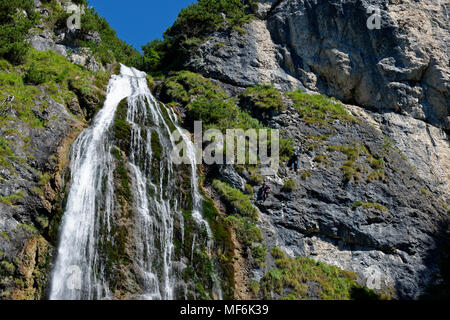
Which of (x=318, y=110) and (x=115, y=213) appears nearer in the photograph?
(x=115, y=213)

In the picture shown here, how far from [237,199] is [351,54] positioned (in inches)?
605

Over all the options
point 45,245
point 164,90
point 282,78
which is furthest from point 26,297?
point 282,78

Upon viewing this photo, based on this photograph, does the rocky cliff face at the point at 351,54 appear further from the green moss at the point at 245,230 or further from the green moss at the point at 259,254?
the green moss at the point at 259,254

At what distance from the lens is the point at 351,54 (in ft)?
89.8

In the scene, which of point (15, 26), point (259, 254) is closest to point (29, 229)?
point (259, 254)

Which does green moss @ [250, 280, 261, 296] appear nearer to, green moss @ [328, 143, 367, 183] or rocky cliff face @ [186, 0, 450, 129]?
green moss @ [328, 143, 367, 183]

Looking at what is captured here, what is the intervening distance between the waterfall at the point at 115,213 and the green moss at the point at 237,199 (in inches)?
44.9

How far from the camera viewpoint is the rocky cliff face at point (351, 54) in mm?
25812

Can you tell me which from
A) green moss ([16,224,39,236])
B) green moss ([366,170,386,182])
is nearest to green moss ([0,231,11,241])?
green moss ([16,224,39,236])

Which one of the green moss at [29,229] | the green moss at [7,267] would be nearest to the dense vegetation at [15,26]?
the green moss at [29,229]

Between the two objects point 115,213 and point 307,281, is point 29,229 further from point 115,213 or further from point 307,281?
point 307,281

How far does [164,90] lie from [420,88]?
16533 millimetres

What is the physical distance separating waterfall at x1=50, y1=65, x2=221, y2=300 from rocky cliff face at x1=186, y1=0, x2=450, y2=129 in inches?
442

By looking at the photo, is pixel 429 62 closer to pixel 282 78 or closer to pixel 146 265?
pixel 282 78
